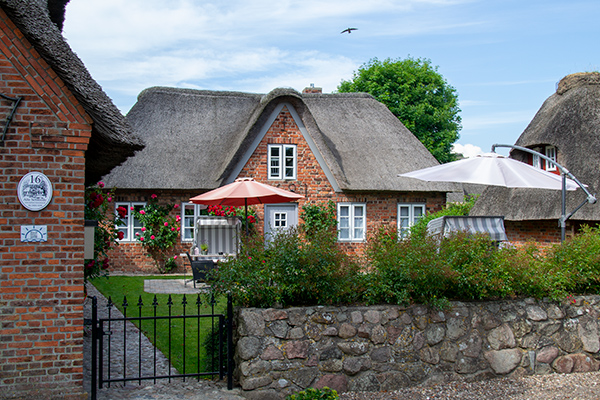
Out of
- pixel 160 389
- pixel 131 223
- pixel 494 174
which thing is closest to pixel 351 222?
pixel 131 223

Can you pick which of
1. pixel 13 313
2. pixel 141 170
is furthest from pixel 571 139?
pixel 13 313

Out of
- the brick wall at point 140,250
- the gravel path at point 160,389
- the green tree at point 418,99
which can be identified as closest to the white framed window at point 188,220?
the brick wall at point 140,250

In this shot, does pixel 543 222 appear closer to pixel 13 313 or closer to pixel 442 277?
pixel 442 277

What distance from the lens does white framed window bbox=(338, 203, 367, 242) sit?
682 inches

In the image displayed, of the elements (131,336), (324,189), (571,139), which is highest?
(571,139)

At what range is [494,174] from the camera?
838 cm

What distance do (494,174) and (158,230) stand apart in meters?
11.1

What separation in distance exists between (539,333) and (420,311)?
159 cm

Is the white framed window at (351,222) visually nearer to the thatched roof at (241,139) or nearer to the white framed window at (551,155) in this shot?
the thatched roof at (241,139)

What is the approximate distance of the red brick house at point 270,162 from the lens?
1642 cm

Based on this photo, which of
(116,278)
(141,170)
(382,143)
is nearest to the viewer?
(116,278)

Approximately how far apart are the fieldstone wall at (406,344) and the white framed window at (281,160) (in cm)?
1128

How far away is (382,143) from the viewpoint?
1898cm

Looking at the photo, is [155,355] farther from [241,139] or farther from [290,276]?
[241,139]
